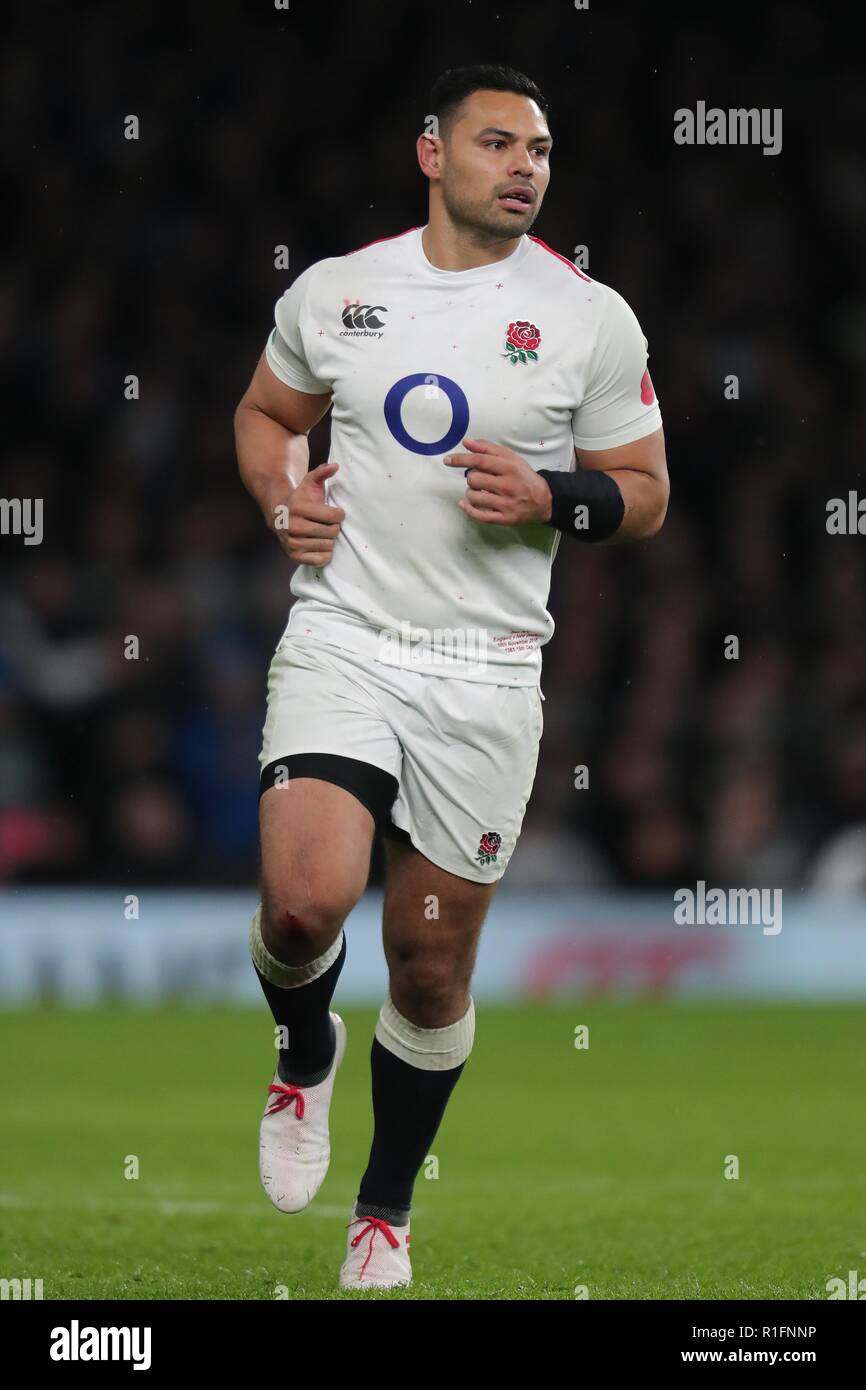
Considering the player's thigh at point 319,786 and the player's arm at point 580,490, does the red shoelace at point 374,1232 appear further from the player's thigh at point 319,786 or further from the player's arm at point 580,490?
the player's arm at point 580,490

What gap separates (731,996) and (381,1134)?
20.2 feet

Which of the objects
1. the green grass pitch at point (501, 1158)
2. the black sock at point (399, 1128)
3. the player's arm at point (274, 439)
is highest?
the player's arm at point (274, 439)

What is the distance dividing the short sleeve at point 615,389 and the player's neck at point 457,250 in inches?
10.6

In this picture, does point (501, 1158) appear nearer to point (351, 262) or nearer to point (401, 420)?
point (401, 420)

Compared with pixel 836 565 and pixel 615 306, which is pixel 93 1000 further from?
pixel 615 306

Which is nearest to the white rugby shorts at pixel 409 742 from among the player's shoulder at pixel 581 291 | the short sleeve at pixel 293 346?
the short sleeve at pixel 293 346

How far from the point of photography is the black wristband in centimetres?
455

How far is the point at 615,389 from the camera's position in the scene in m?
4.77

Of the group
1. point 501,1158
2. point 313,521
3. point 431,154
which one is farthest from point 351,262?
point 501,1158

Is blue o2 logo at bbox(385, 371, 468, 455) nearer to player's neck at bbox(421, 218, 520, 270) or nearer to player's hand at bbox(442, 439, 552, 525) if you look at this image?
player's hand at bbox(442, 439, 552, 525)

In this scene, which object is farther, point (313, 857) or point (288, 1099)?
point (288, 1099)

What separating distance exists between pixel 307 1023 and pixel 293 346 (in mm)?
1584

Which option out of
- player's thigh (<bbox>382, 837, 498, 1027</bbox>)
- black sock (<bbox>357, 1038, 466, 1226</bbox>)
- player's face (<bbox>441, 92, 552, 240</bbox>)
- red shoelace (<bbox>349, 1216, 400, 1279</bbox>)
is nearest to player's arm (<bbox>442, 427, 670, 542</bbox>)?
player's face (<bbox>441, 92, 552, 240</bbox>)

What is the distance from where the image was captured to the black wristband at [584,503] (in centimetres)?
455
